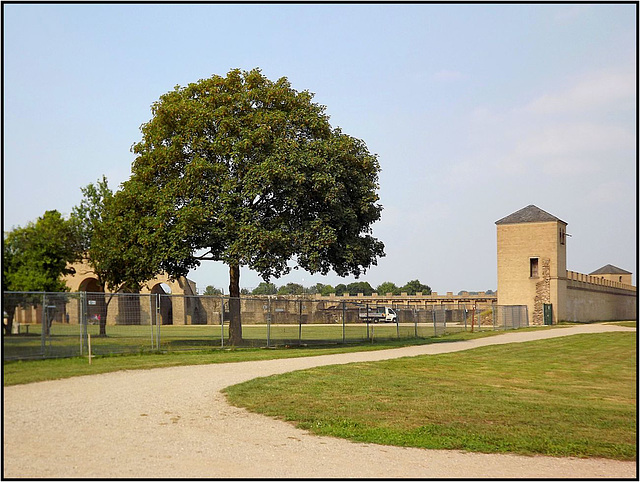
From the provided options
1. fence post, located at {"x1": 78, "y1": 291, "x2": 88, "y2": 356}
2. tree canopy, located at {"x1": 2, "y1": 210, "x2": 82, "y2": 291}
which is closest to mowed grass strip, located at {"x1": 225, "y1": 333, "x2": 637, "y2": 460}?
fence post, located at {"x1": 78, "y1": 291, "x2": 88, "y2": 356}

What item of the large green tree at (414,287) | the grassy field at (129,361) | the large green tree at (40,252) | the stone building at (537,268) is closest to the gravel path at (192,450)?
the grassy field at (129,361)

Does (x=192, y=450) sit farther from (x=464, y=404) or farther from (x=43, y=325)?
(x=43, y=325)

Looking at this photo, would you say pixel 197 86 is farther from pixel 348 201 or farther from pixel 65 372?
pixel 65 372

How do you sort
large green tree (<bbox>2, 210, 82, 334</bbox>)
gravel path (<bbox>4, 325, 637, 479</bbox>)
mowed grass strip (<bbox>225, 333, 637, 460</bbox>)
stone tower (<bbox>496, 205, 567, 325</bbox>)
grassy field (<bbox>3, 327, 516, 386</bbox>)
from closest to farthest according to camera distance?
gravel path (<bbox>4, 325, 637, 479</bbox>), mowed grass strip (<bbox>225, 333, 637, 460</bbox>), grassy field (<bbox>3, 327, 516, 386</bbox>), large green tree (<bbox>2, 210, 82, 334</bbox>), stone tower (<bbox>496, 205, 567, 325</bbox>)

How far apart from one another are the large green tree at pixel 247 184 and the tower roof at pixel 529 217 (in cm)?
4278

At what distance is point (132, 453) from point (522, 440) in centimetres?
583

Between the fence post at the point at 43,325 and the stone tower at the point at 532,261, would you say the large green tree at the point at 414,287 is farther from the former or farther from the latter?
the fence post at the point at 43,325

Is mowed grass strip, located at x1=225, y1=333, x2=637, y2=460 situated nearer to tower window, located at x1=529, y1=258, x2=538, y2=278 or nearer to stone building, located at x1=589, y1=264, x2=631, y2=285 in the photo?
tower window, located at x1=529, y1=258, x2=538, y2=278

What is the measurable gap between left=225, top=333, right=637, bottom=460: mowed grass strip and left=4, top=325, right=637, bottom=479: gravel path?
670 mm

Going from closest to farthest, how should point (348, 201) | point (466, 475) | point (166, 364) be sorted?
point (466, 475), point (166, 364), point (348, 201)

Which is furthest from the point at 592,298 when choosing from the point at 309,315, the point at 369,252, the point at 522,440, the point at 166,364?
the point at 522,440

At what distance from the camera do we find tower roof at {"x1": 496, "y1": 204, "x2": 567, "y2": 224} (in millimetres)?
70875

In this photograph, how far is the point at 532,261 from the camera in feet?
233

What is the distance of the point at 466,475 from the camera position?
29.3 feet
